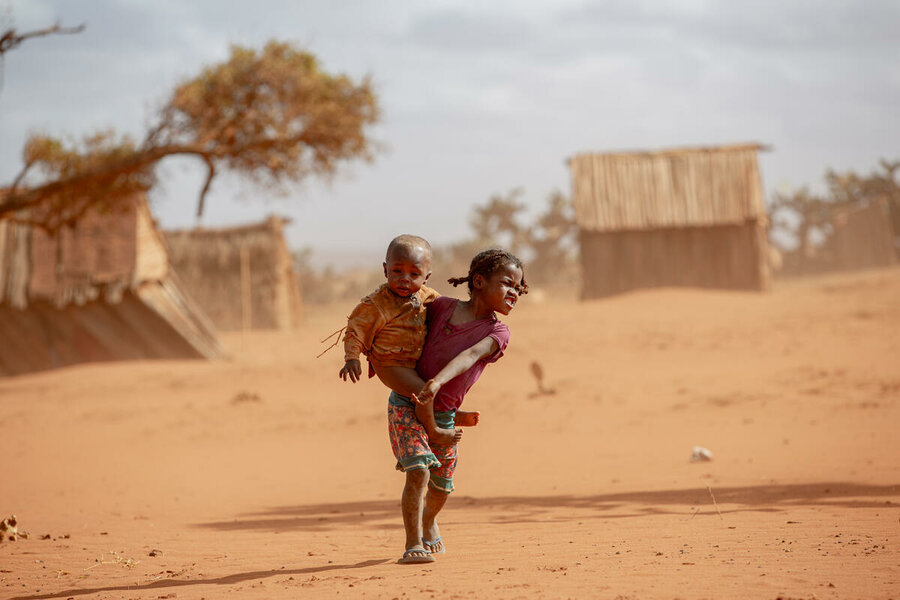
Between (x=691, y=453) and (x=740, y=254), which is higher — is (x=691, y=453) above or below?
below

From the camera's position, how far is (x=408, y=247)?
4.49 m

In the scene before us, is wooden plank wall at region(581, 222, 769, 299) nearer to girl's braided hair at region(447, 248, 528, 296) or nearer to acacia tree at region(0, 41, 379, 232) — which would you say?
acacia tree at region(0, 41, 379, 232)

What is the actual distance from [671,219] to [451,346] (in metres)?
22.2

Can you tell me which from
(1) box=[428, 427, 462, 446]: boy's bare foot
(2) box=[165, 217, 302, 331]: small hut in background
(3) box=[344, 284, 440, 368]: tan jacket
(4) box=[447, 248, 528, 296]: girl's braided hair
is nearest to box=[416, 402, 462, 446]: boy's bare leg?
(1) box=[428, 427, 462, 446]: boy's bare foot

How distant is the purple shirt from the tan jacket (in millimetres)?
60

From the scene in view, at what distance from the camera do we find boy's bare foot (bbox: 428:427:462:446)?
4.60 meters

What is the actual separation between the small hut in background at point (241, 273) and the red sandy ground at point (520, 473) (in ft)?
24.4

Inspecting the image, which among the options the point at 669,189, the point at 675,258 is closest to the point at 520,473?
the point at 675,258

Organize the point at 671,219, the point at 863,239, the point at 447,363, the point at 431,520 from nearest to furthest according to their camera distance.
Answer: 1. the point at 447,363
2. the point at 431,520
3. the point at 671,219
4. the point at 863,239

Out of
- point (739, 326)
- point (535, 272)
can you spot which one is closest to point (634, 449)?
point (739, 326)

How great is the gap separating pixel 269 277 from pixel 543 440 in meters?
17.5

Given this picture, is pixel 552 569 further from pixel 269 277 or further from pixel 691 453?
pixel 269 277

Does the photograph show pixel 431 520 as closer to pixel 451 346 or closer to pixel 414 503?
pixel 414 503

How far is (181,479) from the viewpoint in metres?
9.15
